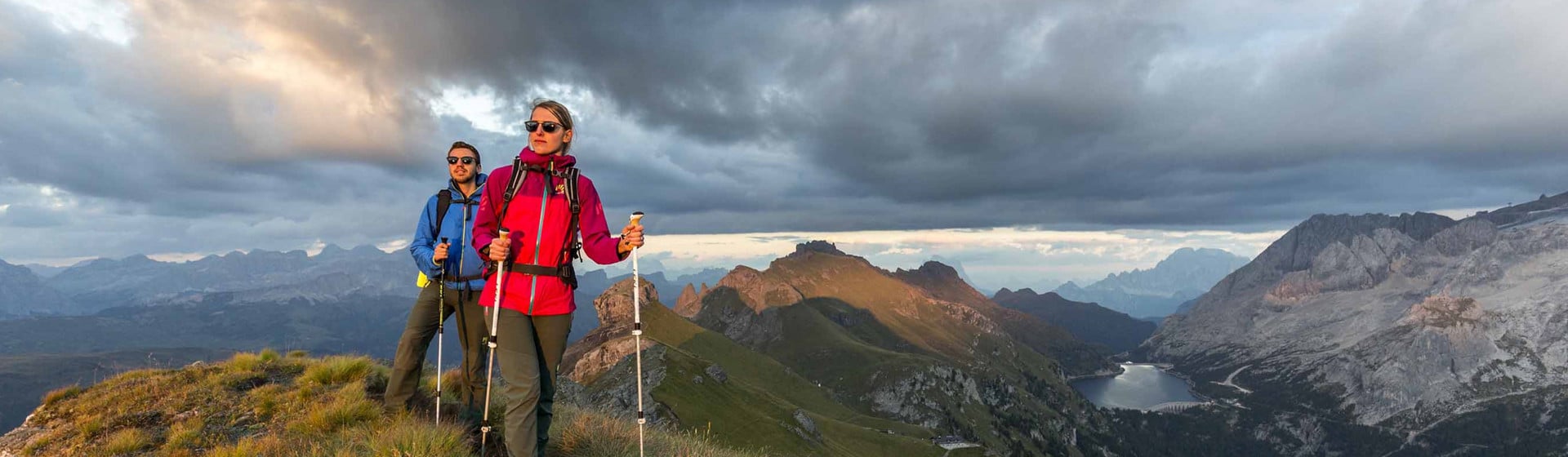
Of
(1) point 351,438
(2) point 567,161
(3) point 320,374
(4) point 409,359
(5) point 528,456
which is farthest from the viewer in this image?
(3) point 320,374

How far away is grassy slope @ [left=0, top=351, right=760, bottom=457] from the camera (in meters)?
10.0

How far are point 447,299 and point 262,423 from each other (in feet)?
15.3

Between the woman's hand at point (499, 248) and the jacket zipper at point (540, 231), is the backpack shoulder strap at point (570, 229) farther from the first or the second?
the woman's hand at point (499, 248)

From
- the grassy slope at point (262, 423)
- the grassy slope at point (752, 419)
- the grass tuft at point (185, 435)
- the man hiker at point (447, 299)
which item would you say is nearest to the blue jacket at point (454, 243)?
the man hiker at point (447, 299)

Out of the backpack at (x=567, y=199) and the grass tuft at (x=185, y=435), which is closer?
the backpack at (x=567, y=199)

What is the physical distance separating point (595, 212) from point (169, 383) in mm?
13321

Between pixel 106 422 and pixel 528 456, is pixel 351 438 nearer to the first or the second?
pixel 528 456

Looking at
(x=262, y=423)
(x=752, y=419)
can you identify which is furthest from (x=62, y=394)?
(x=752, y=419)

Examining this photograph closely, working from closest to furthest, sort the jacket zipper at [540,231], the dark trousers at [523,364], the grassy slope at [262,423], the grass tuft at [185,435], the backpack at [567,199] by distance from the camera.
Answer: the dark trousers at [523,364] → the jacket zipper at [540,231] → the backpack at [567,199] → the grassy slope at [262,423] → the grass tuft at [185,435]

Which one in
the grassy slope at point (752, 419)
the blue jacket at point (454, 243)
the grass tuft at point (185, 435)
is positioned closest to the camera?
the grass tuft at point (185, 435)

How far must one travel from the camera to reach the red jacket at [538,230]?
28.1 ft

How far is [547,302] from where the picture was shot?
8664 mm

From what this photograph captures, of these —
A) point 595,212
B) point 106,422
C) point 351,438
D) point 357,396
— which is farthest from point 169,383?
point 595,212

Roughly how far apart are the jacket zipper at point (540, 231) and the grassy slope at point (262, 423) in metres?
2.77
